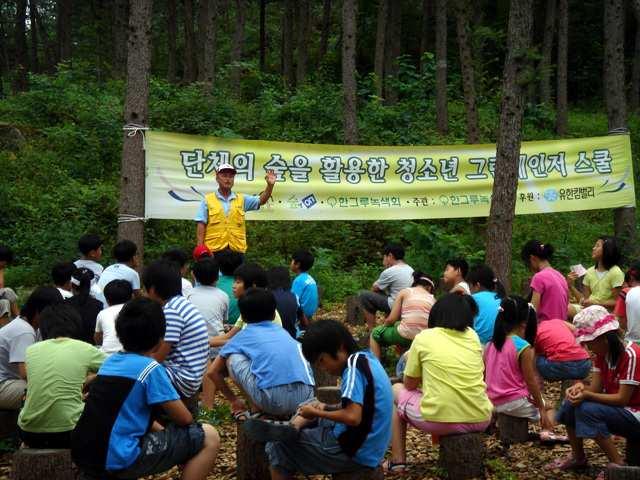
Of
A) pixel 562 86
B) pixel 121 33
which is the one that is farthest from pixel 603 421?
pixel 121 33

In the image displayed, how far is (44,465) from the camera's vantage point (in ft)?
15.4

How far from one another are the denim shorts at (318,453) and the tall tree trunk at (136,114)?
534cm

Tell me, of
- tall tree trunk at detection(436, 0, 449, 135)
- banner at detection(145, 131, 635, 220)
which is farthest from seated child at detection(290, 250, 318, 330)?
tall tree trunk at detection(436, 0, 449, 135)

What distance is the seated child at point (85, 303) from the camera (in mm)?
6309

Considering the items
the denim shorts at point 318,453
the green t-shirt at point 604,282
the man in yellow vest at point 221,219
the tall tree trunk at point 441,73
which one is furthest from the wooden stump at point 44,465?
the tall tree trunk at point 441,73

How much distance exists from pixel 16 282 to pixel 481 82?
16.9 meters

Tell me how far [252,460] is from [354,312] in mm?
4918

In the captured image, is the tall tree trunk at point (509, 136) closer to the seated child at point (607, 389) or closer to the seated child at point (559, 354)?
the seated child at point (559, 354)

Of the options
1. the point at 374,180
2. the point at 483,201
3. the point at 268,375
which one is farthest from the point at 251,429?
the point at 483,201

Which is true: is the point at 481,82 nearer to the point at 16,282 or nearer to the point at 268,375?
the point at 16,282

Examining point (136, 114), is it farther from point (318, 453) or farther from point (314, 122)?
point (314, 122)

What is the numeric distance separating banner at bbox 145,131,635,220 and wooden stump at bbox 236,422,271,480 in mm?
5625

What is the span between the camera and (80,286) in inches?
254

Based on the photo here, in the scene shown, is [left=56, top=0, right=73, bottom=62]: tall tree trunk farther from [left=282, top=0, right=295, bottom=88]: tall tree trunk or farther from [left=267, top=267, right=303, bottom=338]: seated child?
[left=267, top=267, right=303, bottom=338]: seated child
